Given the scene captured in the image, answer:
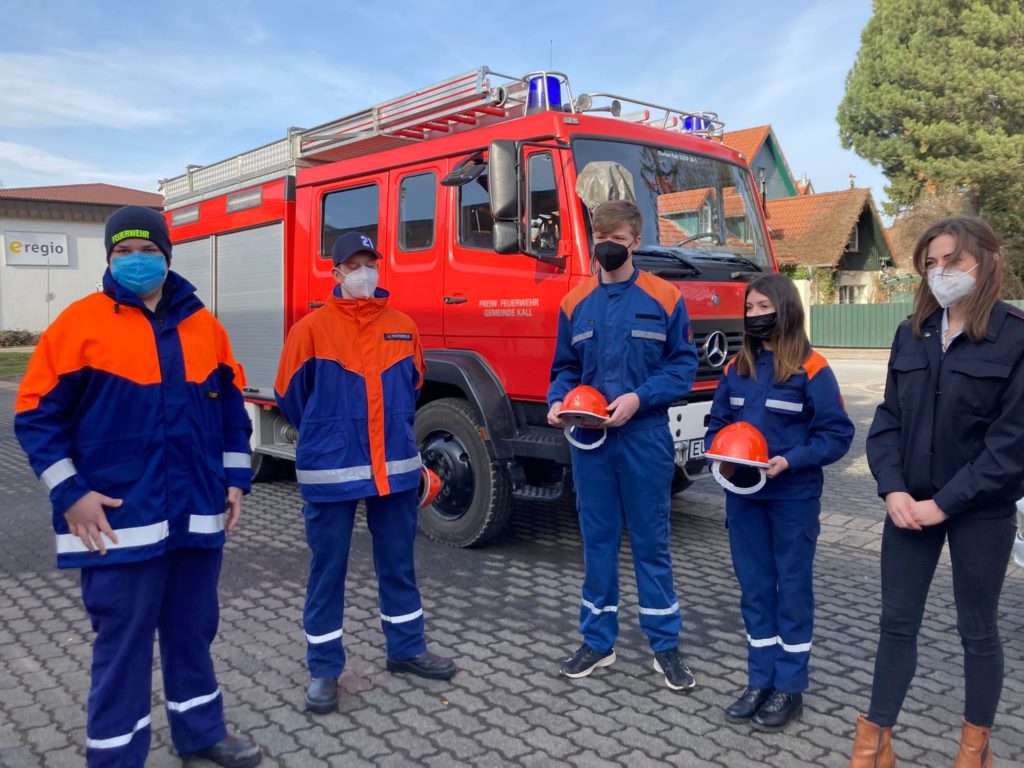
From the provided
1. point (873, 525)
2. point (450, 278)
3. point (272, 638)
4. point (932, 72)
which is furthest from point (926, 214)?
point (272, 638)

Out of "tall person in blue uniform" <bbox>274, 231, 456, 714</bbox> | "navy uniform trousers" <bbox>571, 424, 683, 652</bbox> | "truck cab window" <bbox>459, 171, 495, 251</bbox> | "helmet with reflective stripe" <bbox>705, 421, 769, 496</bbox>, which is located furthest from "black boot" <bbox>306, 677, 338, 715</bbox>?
"truck cab window" <bbox>459, 171, 495, 251</bbox>

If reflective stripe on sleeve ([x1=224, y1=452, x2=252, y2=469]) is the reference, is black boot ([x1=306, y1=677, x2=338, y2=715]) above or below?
below

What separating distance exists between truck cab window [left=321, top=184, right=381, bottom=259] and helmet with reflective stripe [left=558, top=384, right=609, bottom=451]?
301cm

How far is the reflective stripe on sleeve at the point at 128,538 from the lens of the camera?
273 centimetres

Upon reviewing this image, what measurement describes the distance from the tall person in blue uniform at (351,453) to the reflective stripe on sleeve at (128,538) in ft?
2.86

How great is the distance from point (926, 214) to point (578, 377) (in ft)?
93.5

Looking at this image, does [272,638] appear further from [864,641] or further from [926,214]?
[926,214]

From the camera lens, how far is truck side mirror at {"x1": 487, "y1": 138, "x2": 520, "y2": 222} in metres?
5.02

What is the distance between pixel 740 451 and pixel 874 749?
3.52ft

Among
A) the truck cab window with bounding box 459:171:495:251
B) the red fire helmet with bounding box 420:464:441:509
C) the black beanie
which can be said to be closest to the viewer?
the black beanie

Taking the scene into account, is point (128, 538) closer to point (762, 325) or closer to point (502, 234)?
point (762, 325)

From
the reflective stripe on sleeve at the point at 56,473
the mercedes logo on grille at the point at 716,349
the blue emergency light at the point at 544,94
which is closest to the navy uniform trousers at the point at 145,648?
the reflective stripe on sleeve at the point at 56,473

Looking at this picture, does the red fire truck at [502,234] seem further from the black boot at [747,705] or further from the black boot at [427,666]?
the black boot at [747,705]

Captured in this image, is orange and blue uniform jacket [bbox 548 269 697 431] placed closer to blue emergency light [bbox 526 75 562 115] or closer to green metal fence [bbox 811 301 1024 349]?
blue emergency light [bbox 526 75 562 115]
